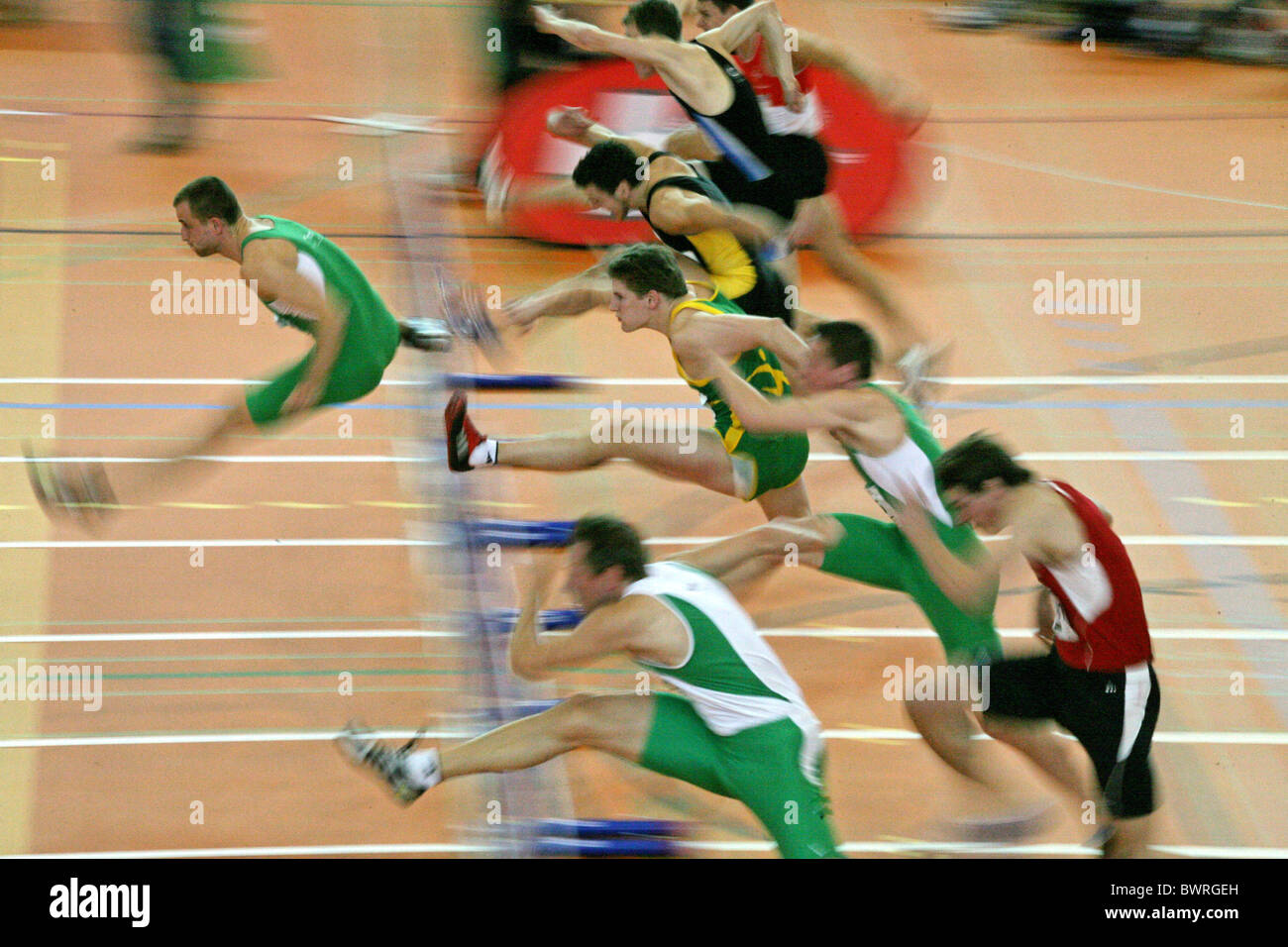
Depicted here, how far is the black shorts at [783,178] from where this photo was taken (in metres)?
7.52

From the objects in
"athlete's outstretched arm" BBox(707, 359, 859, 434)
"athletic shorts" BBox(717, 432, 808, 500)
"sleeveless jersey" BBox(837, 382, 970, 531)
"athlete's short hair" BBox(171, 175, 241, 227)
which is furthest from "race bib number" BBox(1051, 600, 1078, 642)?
"athlete's short hair" BBox(171, 175, 241, 227)

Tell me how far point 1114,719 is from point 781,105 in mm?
4040

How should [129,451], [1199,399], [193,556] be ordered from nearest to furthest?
1. [193,556]
2. [129,451]
3. [1199,399]

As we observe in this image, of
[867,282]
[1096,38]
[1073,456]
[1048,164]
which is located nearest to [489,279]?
[867,282]

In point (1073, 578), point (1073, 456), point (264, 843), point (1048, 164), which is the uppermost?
point (1048, 164)

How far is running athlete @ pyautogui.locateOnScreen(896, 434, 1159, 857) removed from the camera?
4.62 meters

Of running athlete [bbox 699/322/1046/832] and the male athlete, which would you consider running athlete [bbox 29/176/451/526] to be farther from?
running athlete [bbox 699/322/1046/832]

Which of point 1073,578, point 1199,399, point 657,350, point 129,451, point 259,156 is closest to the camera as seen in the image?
point 1073,578

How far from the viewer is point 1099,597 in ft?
15.2

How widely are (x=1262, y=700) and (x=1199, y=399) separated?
2557 mm

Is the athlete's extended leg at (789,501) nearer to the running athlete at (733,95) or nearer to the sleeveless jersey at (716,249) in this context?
the sleeveless jersey at (716,249)

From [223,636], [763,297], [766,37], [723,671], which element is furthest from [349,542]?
[766,37]

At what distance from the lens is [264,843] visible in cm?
521

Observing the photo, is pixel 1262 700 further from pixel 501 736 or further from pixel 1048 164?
pixel 1048 164
